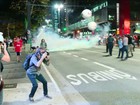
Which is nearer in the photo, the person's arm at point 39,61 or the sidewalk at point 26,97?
the person's arm at point 39,61

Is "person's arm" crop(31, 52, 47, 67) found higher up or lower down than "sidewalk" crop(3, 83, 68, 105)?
higher up

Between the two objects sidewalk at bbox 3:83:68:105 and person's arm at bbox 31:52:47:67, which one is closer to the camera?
person's arm at bbox 31:52:47:67

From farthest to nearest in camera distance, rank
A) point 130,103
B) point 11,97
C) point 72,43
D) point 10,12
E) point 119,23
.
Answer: point 119,23, point 72,43, point 10,12, point 11,97, point 130,103

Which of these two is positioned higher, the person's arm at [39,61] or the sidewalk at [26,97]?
the person's arm at [39,61]

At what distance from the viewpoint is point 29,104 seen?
9.23 metres

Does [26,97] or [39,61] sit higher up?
[39,61]

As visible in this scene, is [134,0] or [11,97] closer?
[11,97]

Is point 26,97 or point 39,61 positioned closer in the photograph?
point 39,61

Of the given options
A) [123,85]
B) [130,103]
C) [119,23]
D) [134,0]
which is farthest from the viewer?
[134,0]

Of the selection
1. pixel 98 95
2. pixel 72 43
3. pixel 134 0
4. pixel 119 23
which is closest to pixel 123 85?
pixel 98 95

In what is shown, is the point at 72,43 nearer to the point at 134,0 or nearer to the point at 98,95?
the point at 134,0

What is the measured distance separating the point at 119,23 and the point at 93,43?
23.8 meters

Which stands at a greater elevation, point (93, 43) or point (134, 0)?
point (134, 0)

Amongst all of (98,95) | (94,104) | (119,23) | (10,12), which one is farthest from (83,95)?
(119,23)
